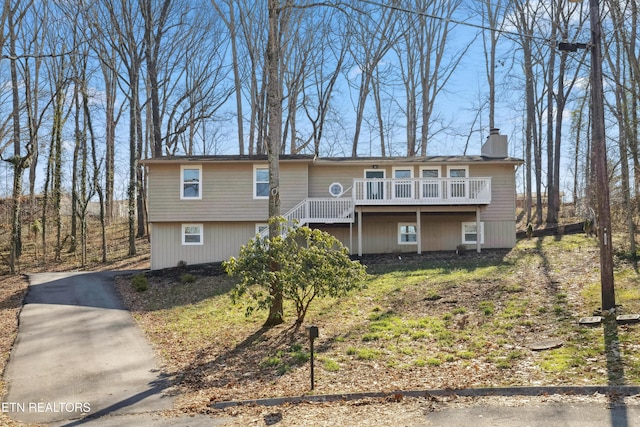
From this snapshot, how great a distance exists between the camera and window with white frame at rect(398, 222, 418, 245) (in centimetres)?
2188

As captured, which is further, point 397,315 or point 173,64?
point 173,64

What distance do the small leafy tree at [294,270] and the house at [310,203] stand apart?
939 cm

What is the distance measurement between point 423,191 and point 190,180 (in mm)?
9738

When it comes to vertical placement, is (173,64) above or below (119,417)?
above

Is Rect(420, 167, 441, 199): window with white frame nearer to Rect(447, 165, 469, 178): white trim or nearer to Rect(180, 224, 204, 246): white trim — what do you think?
Rect(447, 165, 469, 178): white trim

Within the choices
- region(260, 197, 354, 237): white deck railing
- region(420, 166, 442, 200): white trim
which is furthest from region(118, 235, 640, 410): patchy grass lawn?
region(260, 197, 354, 237): white deck railing

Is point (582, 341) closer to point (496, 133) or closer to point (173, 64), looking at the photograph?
point (496, 133)

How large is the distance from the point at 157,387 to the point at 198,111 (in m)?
26.1

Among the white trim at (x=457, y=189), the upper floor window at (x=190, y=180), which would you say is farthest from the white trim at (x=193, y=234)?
the white trim at (x=457, y=189)

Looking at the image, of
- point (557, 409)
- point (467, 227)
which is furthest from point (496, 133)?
point (557, 409)

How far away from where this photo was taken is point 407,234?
22.0 m

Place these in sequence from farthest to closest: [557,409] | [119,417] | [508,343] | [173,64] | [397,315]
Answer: [173,64]
[397,315]
[508,343]
[119,417]
[557,409]

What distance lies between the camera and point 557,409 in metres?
6.17

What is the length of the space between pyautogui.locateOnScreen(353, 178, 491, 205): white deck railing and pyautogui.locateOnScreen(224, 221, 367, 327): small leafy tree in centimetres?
898
